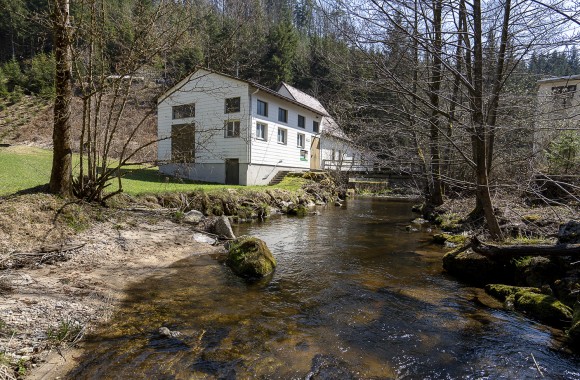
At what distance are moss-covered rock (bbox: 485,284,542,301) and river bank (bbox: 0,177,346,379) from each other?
6.04m

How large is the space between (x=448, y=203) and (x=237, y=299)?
12.8 m

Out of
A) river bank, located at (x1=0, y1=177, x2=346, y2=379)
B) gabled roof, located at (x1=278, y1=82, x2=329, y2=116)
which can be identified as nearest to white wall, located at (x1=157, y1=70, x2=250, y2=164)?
gabled roof, located at (x1=278, y1=82, x2=329, y2=116)

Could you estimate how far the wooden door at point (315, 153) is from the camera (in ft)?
99.6

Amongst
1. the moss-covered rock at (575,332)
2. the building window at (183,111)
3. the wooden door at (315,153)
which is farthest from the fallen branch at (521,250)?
the wooden door at (315,153)

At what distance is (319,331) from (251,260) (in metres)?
2.55

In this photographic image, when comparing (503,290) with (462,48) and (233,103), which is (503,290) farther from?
(233,103)

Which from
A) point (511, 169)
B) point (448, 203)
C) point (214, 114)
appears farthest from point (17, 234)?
point (214, 114)

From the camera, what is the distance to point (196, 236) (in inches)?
357

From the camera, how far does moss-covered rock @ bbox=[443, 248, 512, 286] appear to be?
6.46 m

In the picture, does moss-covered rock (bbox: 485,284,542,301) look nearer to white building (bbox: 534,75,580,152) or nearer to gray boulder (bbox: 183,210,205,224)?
white building (bbox: 534,75,580,152)

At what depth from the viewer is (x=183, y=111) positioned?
78.5 feet

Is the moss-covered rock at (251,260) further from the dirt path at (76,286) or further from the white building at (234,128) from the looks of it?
the white building at (234,128)

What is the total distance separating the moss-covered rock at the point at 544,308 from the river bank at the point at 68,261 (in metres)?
6.15

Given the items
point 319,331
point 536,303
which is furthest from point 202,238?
point 536,303
